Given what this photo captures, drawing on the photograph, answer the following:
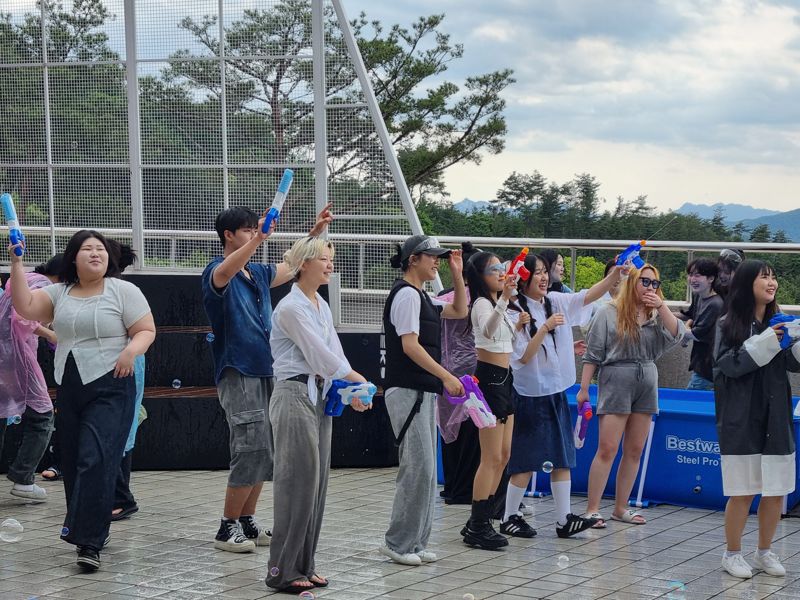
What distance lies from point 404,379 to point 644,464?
2589 millimetres

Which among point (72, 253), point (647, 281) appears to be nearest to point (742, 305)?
point (647, 281)

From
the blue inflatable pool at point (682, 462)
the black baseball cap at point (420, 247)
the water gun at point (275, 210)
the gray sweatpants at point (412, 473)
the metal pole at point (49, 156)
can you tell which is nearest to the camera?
the water gun at point (275, 210)

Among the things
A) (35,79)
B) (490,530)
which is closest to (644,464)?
(490,530)

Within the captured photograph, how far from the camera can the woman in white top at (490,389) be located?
6.64m

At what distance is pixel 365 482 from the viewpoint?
8742 millimetres

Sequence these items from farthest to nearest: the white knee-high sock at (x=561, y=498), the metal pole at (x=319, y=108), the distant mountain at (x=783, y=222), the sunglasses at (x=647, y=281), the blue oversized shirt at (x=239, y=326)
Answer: the distant mountain at (x=783, y=222)
the metal pole at (x=319, y=108)
the sunglasses at (x=647, y=281)
the white knee-high sock at (x=561, y=498)
the blue oversized shirt at (x=239, y=326)

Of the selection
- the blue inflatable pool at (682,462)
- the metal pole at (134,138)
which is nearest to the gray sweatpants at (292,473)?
the blue inflatable pool at (682,462)

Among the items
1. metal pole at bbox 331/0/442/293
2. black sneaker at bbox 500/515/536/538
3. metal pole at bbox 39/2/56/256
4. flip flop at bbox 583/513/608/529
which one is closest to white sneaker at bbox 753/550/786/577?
flip flop at bbox 583/513/608/529

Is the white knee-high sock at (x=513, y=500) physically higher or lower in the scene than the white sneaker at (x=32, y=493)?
higher

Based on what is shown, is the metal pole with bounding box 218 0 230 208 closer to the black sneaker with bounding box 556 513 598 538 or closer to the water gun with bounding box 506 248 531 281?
the water gun with bounding box 506 248 531 281

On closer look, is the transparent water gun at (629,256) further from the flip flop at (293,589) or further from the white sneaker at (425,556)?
the flip flop at (293,589)

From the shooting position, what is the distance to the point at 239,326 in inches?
251

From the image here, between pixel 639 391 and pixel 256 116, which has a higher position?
pixel 256 116

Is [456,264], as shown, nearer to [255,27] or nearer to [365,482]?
[365,482]
